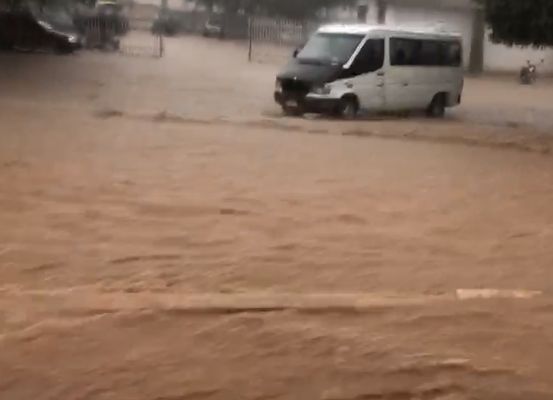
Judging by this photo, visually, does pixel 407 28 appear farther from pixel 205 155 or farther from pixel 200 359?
pixel 200 359

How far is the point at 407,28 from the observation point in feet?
37.0

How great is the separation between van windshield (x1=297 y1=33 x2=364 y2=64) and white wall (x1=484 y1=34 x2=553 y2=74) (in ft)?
16.3

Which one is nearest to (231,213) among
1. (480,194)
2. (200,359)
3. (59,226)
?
(59,226)

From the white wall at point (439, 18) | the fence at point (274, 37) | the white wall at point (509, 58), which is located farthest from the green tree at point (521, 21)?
the white wall at point (509, 58)

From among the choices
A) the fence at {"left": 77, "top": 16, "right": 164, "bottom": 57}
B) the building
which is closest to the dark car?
the fence at {"left": 77, "top": 16, "right": 164, "bottom": 57}

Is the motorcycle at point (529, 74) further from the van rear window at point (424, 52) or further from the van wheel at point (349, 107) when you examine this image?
the van wheel at point (349, 107)

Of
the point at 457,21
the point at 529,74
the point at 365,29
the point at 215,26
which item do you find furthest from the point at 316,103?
the point at 529,74

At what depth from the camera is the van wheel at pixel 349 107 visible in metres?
10.3

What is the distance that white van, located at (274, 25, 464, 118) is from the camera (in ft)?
33.4

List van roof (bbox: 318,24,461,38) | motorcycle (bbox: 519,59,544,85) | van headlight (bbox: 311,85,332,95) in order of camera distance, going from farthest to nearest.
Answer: motorcycle (bbox: 519,59,544,85) → van roof (bbox: 318,24,461,38) → van headlight (bbox: 311,85,332,95)

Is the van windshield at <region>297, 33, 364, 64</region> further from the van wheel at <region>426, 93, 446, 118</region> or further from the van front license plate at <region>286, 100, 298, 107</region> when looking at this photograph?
the van wheel at <region>426, 93, 446, 118</region>

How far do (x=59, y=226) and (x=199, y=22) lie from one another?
962 cm

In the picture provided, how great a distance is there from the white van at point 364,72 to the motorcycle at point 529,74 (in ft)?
12.6

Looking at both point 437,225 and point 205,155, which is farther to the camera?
point 205,155
